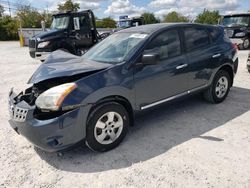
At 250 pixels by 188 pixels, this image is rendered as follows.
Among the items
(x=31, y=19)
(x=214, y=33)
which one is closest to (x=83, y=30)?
(x=214, y=33)

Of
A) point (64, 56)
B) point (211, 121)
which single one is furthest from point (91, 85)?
point (211, 121)

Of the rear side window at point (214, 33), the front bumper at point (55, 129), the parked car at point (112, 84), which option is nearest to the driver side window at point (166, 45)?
the parked car at point (112, 84)

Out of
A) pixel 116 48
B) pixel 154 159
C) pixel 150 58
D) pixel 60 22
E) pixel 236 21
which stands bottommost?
pixel 154 159

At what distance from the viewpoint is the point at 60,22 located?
35.2ft

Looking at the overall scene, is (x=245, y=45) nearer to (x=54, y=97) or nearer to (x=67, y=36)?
(x=67, y=36)

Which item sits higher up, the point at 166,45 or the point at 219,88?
the point at 166,45

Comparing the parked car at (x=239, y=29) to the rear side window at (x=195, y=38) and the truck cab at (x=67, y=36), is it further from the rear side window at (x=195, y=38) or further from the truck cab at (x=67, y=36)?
the rear side window at (x=195, y=38)

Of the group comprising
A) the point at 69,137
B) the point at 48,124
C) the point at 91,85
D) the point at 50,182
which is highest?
the point at 91,85

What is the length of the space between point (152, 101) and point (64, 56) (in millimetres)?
1741

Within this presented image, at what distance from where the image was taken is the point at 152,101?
13.1ft

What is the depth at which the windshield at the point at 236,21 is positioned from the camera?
14211 millimetres

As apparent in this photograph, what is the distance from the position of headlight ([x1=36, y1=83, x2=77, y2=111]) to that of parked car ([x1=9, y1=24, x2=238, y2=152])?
0.5 inches

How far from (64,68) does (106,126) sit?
0.99 meters

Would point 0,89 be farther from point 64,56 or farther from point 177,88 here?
point 177,88
